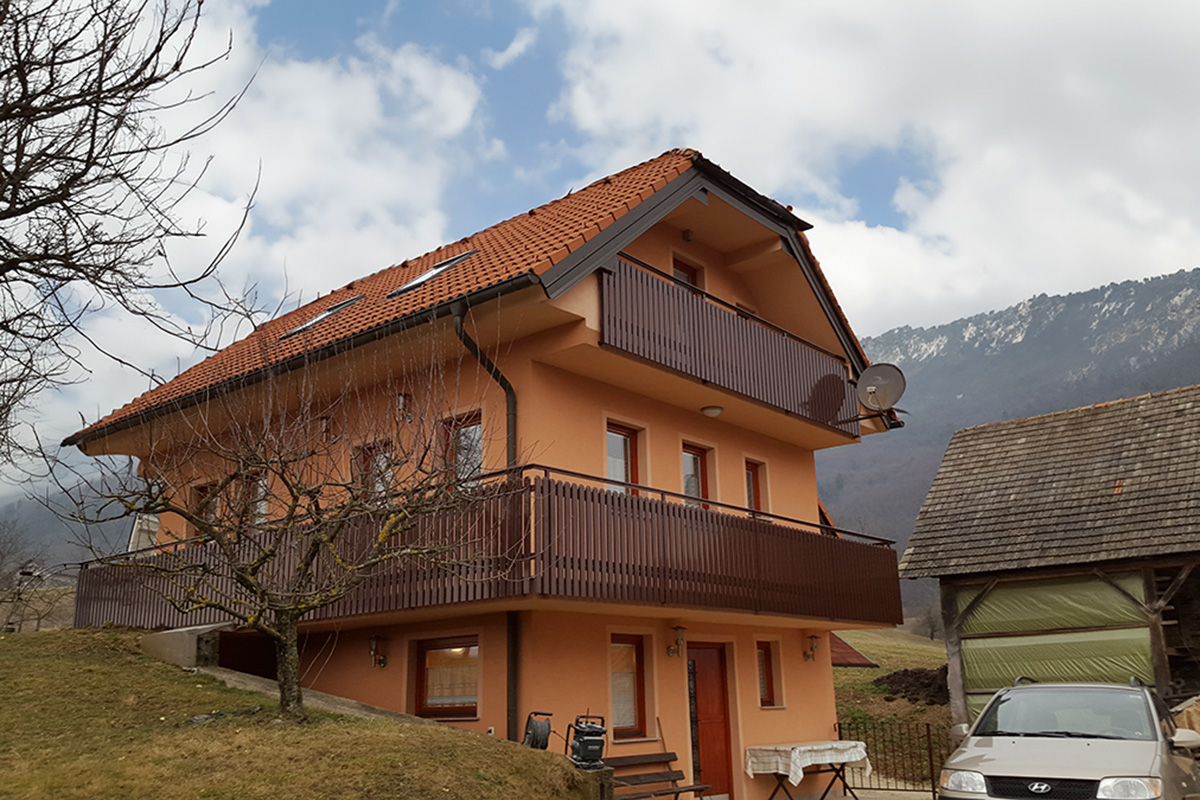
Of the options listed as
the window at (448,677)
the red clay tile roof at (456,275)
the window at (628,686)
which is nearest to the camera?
the red clay tile roof at (456,275)

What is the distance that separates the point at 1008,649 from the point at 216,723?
16143 mm

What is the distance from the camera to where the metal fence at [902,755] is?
68.1 ft

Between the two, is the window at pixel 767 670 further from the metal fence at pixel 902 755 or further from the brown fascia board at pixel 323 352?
the brown fascia board at pixel 323 352

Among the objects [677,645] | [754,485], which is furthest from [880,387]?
[677,645]

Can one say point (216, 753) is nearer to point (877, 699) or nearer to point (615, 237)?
point (615, 237)

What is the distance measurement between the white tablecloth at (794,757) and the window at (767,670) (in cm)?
157

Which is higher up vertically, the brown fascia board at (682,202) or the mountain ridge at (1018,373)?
the mountain ridge at (1018,373)

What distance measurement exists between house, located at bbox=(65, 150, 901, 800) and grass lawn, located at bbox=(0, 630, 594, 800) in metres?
2.18

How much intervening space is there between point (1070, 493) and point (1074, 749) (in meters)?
13.7

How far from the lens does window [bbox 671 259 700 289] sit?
18062mm

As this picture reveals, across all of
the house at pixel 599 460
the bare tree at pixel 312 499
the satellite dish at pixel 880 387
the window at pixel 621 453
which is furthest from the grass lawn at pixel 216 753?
the satellite dish at pixel 880 387

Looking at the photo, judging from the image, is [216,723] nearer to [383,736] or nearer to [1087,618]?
[383,736]

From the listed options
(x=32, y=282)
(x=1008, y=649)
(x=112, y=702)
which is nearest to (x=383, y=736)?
(x=112, y=702)

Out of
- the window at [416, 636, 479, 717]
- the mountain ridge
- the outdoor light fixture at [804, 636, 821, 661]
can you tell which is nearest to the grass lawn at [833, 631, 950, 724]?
the outdoor light fixture at [804, 636, 821, 661]
